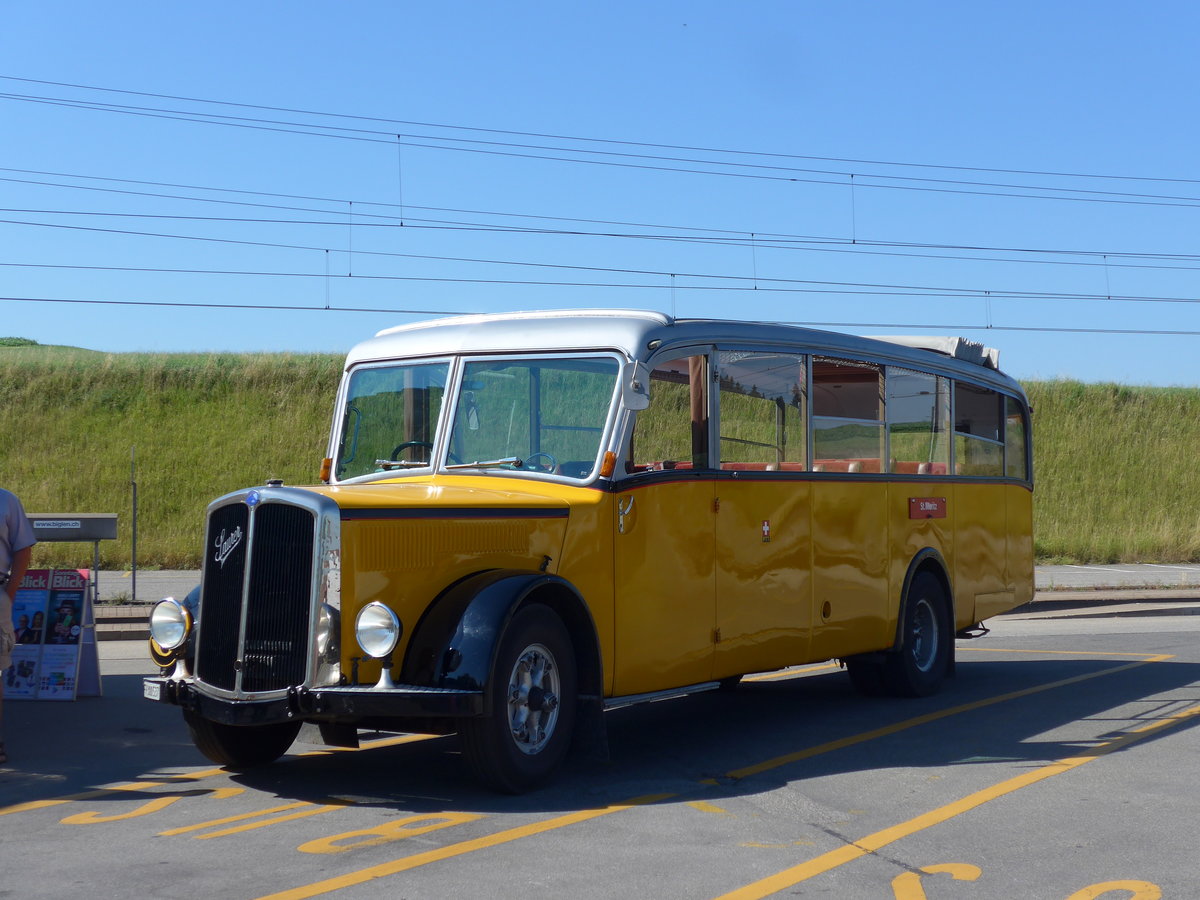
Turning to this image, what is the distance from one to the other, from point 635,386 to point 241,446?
2829 cm

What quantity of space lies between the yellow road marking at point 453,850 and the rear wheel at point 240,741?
175 cm

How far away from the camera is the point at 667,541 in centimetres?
765

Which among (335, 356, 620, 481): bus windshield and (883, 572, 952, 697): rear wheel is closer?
(335, 356, 620, 481): bus windshield

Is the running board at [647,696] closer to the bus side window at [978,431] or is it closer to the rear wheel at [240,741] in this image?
the rear wheel at [240,741]

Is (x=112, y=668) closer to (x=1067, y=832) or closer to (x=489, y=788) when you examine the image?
(x=489, y=788)

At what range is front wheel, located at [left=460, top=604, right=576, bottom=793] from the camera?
6.34m

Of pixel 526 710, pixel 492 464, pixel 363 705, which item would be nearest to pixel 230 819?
pixel 363 705

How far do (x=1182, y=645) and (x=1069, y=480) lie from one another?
957 inches

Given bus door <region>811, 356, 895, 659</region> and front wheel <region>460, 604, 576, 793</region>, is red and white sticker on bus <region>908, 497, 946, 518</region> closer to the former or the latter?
bus door <region>811, 356, 895, 659</region>

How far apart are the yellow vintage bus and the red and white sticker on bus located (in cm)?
4

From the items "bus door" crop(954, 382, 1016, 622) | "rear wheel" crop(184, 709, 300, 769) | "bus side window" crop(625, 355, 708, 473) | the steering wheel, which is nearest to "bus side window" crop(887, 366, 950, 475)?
"bus door" crop(954, 382, 1016, 622)

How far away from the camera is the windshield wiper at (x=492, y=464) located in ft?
24.8

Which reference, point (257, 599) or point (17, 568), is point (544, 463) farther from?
point (17, 568)

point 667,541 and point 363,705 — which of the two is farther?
point 667,541
